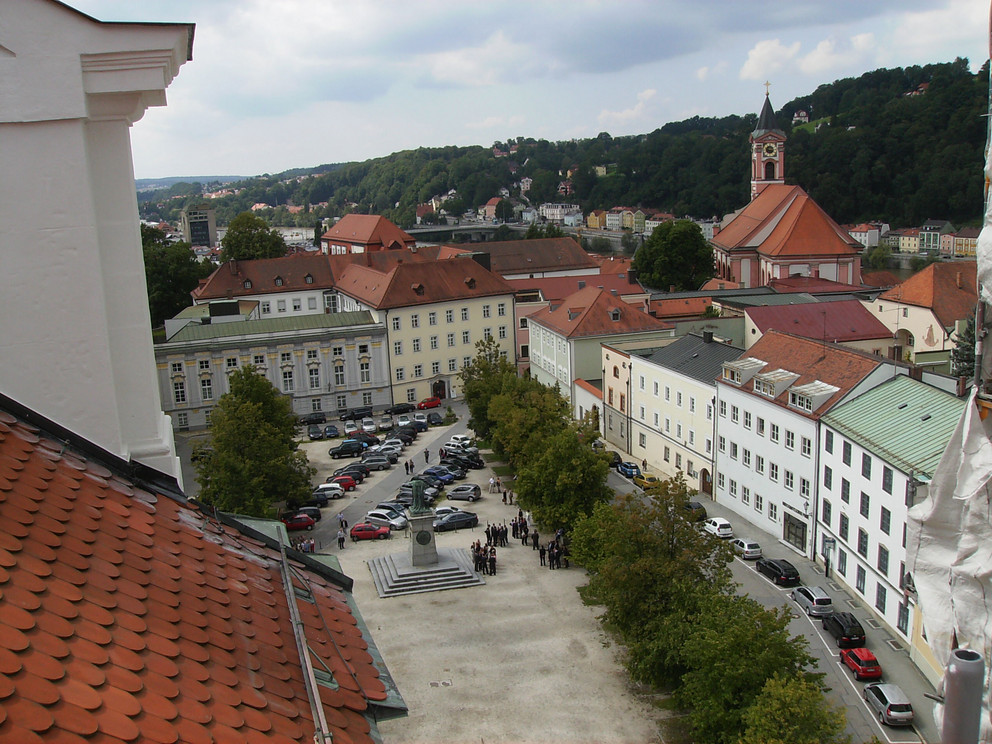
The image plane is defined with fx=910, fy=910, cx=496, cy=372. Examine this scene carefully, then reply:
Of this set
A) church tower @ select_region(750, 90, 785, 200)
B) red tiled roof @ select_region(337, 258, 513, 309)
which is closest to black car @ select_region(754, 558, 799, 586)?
red tiled roof @ select_region(337, 258, 513, 309)

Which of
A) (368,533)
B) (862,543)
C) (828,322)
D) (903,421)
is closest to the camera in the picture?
(903,421)

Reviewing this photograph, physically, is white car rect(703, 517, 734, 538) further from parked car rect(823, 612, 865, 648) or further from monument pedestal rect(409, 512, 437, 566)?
monument pedestal rect(409, 512, 437, 566)

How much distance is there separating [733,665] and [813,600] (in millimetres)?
9254

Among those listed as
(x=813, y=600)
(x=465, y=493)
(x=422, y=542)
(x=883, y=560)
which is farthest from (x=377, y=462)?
(x=883, y=560)

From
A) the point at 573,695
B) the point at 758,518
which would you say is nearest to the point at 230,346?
the point at 758,518

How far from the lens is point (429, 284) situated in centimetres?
6356

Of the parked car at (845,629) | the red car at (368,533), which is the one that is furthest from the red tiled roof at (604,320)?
the parked car at (845,629)

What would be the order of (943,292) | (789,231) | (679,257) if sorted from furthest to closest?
(679,257) → (789,231) → (943,292)

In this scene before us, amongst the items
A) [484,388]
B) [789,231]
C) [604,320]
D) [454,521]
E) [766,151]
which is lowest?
[454,521]

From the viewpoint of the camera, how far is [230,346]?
5766 centimetres

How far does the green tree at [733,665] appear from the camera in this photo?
19891mm

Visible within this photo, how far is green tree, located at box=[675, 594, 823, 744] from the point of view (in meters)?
19.9

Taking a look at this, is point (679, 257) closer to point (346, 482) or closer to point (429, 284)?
point (429, 284)

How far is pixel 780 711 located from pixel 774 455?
17857 mm
